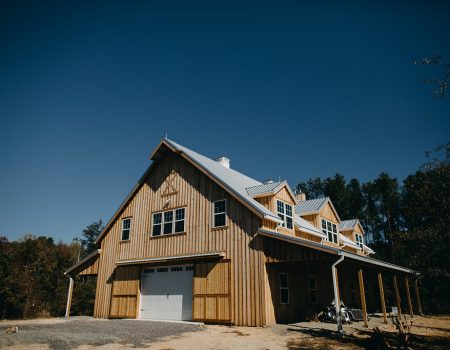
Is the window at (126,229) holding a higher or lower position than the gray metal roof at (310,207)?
lower

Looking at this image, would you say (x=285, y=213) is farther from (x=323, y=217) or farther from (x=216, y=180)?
(x=323, y=217)

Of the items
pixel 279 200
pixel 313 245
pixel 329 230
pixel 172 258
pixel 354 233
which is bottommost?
pixel 172 258

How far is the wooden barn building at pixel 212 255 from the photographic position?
50.2ft

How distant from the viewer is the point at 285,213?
63.4 ft

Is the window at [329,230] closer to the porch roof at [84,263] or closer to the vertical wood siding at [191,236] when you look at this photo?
the vertical wood siding at [191,236]

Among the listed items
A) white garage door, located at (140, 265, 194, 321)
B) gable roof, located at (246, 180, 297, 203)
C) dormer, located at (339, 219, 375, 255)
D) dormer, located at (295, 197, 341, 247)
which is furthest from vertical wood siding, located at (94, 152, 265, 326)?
dormer, located at (339, 219, 375, 255)

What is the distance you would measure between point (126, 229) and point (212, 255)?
323 inches

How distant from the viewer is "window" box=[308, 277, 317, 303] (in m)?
19.8

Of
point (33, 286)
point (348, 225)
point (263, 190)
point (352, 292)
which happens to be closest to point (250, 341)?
point (263, 190)

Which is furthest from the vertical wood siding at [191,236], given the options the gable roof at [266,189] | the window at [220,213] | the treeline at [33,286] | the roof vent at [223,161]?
the treeline at [33,286]

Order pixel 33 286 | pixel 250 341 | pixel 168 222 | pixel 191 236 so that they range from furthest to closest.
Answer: pixel 33 286, pixel 168 222, pixel 191 236, pixel 250 341

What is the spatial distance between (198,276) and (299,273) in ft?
19.2

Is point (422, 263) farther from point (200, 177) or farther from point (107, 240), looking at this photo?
point (107, 240)

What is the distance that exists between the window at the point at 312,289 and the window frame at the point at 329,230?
4.97 metres
